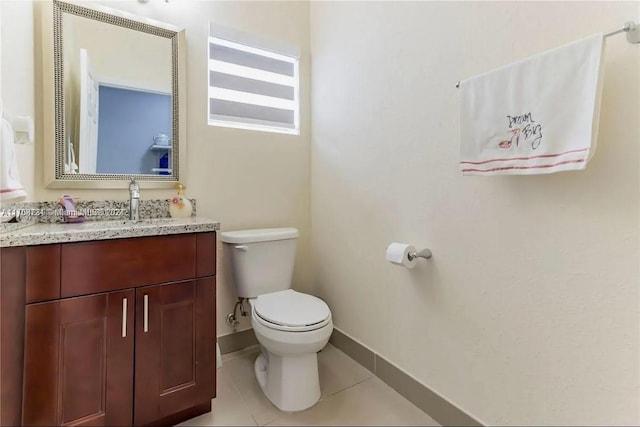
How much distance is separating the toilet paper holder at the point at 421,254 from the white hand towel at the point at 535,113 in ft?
1.38

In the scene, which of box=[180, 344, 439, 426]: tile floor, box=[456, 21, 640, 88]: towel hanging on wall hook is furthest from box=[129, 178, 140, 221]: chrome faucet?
box=[456, 21, 640, 88]: towel hanging on wall hook

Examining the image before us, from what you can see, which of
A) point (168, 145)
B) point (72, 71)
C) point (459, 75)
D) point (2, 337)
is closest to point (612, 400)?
point (459, 75)

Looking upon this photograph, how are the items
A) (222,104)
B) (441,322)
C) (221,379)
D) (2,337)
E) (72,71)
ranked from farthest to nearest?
(222,104)
(221,379)
(72,71)
(441,322)
(2,337)

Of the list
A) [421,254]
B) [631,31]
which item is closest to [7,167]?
[421,254]

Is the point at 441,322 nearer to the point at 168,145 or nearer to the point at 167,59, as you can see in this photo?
the point at 168,145

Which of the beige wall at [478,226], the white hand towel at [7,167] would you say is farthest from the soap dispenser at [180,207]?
the beige wall at [478,226]

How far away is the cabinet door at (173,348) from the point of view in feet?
3.96

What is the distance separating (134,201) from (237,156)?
636 mm

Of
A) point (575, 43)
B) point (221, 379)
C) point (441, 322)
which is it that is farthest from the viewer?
point (221, 379)

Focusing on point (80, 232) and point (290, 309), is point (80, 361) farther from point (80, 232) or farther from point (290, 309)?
point (290, 309)

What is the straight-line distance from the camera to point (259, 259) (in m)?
1.75

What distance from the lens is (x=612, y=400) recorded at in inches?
34.6

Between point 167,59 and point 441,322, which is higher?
point 167,59

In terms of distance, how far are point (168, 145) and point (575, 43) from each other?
1.78 meters
